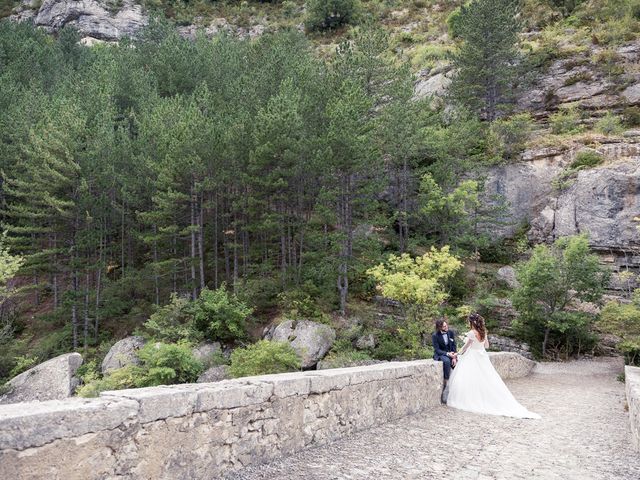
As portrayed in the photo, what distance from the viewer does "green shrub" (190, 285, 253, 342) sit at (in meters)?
18.8

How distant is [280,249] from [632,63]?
2935 cm

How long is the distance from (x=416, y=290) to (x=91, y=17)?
70814 millimetres

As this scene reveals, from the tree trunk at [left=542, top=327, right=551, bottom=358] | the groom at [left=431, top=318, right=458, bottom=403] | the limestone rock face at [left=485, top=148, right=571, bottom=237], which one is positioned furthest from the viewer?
the limestone rock face at [left=485, top=148, right=571, bottom=237]

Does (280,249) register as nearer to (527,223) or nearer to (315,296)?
(315,296)

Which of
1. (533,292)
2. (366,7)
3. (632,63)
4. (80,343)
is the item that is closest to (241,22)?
(366,7)

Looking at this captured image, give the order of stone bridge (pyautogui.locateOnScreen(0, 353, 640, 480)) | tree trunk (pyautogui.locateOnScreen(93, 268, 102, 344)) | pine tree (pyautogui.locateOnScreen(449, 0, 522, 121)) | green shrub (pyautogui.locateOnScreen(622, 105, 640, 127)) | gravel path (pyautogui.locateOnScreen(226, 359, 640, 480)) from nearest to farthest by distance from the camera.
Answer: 1. stone bridge (pyautogui.locateOnScreen(0, 353, 640, 480))
2. gravel path (pyautogui.locateOnScreen(226, 359, 640, 480))
3. tree trunk (pyautogui.locateOnScreen(93, 268, 102, 344))
4. green shrub (pyautogui.locateOnScreen(622, 105, 640, 127))
5. pine tree (pyautogui.locateOnScreen(449, 0, 522, 121))

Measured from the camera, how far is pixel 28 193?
22031mm

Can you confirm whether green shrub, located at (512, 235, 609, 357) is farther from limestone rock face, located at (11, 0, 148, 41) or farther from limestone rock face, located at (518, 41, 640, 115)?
limestone rock face, located at (11, 0, 148, 41)

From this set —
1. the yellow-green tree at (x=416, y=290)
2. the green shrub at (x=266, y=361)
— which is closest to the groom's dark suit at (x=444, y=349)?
the yellow-green tree at (x=416, y=290)

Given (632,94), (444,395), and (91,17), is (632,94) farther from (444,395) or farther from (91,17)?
(91,17)

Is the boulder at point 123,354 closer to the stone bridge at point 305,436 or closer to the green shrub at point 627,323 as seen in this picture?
the stone bridge at point 305,436

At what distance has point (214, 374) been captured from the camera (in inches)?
667

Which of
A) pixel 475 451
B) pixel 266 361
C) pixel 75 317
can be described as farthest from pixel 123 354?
pixel 475 451

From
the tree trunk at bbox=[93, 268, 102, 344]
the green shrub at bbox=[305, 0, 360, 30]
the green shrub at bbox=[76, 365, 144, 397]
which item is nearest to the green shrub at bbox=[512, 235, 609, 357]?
the green shrub at bbox=[76, 365, 144, 397]
